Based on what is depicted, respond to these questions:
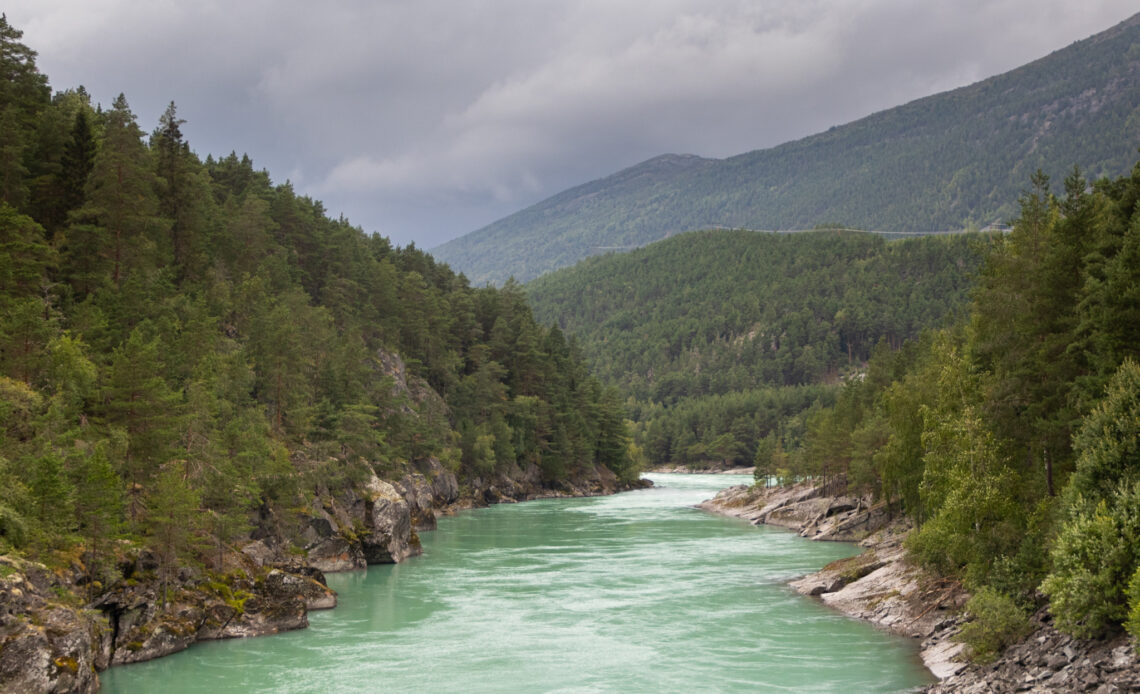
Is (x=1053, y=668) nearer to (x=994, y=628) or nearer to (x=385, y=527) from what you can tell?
(x=994, y=628)

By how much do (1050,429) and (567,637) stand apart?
2183 cm

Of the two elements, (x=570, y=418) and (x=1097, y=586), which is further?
(x=570, y=418)

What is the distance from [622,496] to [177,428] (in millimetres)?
101767

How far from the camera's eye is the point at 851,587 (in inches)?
1813

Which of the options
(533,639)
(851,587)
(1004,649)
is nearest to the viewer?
(1004,649)

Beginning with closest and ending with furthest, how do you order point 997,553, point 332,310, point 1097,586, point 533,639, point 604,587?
point 1097,586 → point 997,553 → point 533,639 → point 604,587 → point 332,310

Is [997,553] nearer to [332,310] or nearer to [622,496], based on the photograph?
[332,310]

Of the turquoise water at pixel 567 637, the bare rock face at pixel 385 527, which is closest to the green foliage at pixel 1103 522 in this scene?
the turquoise water at pixel 567 637

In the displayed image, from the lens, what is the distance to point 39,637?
2630 cm

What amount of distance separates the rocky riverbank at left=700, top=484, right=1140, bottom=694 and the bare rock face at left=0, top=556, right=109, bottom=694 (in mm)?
27881

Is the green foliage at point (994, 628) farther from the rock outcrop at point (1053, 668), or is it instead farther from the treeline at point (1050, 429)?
the rock outcrop at point (1053, 668)

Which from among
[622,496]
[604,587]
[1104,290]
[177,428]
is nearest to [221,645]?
[177,428]

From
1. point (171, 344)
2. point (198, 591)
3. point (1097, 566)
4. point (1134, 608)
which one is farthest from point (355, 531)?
point (1134, 608)

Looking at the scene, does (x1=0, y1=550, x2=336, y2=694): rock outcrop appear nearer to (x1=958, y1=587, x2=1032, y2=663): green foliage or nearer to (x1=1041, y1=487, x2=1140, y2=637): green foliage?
(x1=958, y1=587, x2=1032, y2=663): green foliage
